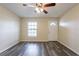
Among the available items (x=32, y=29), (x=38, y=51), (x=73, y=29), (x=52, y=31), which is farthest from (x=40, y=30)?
(x=73, y=29)

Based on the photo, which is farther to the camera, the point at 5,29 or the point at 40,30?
the point at 40,30

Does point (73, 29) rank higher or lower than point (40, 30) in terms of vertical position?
higher

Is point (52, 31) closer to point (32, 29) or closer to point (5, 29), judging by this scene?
point (32, 29)

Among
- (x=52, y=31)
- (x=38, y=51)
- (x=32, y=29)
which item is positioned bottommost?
(x=38, y=51)

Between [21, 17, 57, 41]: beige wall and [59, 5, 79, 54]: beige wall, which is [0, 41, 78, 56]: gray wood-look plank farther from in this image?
[21, 17, 57, 41]: beige wall

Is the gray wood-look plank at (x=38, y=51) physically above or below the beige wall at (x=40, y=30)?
below

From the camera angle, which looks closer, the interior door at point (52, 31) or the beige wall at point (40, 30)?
the beige wall at point (40, 30)

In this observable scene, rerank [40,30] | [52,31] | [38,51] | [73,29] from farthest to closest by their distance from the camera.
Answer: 1. [52,31]
2. [40,30]
3. [38,51]
4. [73,29]

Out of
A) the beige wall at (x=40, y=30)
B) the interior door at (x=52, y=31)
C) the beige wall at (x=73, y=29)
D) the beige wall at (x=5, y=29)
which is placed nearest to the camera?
the beige wall at (x=73, y=29)

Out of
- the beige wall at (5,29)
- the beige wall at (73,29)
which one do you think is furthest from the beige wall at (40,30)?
the beige wall at (73,29)

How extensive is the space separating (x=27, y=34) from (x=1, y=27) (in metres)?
4.27

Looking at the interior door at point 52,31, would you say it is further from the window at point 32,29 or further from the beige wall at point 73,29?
the beige wall at point 73,29

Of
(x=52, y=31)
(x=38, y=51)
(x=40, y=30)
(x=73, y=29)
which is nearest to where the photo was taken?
(x=73, y=29)

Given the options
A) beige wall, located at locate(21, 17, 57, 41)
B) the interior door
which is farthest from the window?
the interior door
